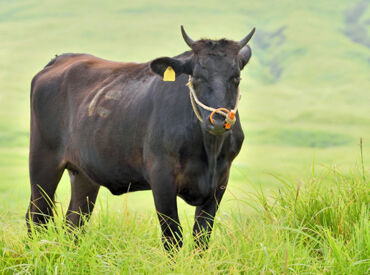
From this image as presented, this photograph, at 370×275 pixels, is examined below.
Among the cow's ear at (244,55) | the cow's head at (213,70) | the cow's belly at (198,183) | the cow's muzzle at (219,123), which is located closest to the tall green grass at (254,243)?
the cow's belly at (198,183)

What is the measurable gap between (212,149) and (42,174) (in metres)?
2.72

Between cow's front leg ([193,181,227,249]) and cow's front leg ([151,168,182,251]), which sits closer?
cow's front leg ([151,168,182,251])

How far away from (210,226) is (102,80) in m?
2.62

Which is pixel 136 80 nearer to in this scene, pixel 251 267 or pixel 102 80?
pixel 102 80

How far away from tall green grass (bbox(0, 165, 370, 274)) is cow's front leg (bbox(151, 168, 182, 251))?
24 centimetres

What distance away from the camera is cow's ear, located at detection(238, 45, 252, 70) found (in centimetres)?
620

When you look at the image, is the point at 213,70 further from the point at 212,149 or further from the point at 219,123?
the point at 212,149

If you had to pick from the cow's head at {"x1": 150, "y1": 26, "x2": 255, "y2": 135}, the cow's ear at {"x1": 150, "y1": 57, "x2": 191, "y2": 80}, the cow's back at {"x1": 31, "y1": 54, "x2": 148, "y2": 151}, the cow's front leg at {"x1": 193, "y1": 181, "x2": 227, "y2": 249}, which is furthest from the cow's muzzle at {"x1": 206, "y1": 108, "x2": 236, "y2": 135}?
the cow's back at {"x1": 31, "y1": 54, "x2": 148, "y2": 151}

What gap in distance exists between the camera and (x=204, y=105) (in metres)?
5.79

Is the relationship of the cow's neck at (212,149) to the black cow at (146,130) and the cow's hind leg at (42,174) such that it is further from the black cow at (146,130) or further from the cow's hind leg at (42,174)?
the cow's hind leg at (42,174)

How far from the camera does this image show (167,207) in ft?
20.1

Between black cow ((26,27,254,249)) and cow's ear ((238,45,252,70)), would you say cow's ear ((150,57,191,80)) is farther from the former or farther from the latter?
cow's ear ((238,45,252,70))

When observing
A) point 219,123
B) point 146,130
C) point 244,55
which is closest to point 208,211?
point 146,130

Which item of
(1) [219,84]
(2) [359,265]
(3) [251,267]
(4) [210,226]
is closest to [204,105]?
(1) [219,84]
